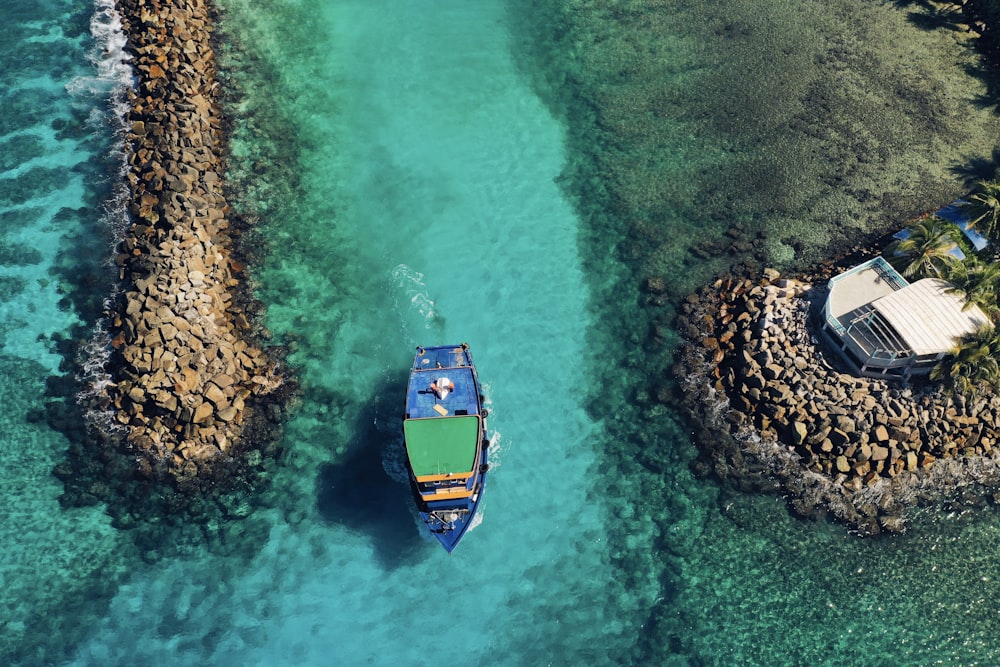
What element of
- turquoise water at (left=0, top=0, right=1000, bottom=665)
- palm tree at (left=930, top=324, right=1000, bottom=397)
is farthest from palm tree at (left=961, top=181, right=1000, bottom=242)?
palm tree at (left=930, top=324, right=1000, bottom=397)

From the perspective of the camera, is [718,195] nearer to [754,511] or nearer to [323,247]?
[754,511]

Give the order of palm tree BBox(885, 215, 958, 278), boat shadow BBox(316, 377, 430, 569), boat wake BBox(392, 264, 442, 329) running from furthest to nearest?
1. boat wake BBox(392, 264, 442, 329)
2. palm tree BBox(885, 215, 958, 278)
3. boat shadow BBox(316, 377, 430, 569)

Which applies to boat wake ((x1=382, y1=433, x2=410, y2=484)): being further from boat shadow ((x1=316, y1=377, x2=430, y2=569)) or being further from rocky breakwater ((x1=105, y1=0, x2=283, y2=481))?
rocky breakwater ((x1=105, y1=0, x2=283, y2=481))

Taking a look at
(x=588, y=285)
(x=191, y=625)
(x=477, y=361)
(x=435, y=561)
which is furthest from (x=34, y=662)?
(x=588, y=285)

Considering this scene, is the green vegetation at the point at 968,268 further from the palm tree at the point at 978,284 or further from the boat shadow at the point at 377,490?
the boat shadow at the point at 377,490

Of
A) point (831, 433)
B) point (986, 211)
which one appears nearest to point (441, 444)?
point (831, 433)

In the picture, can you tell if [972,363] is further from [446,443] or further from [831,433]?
Result: [446,443]

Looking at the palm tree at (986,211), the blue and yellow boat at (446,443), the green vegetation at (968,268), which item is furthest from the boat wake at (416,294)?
the palm tree at (986,211)
